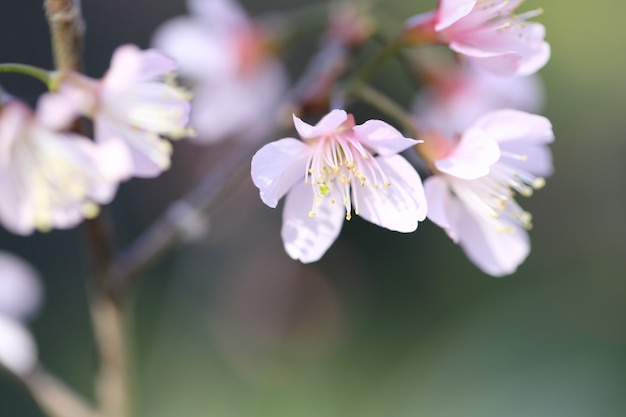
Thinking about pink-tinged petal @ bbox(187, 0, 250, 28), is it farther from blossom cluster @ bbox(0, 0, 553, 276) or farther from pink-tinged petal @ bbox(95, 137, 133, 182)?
pink-tinged petal @ bbox(95, 137, 133, 182)

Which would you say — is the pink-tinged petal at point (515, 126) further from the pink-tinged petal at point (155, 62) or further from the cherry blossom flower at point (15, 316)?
the cherry blossom flower at point (15, 316)

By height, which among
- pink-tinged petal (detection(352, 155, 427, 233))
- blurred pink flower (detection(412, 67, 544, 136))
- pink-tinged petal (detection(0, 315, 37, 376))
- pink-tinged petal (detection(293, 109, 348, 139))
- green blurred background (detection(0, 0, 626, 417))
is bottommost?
green blurred background (detection(0, 0, 626, 417))

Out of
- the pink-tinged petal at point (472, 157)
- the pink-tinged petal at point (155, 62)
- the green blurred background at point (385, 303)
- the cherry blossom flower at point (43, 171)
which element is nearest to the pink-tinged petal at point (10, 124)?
the cherry blossom flower at point (43, 171)

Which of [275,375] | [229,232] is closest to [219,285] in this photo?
[229,232]

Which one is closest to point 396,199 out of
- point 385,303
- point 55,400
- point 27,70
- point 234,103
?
point 27,70

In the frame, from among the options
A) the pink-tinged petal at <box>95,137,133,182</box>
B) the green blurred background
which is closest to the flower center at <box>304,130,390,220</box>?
the pink-tinged petal at <box>95,137,133,182</box>

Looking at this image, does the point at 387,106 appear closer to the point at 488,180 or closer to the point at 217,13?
the point at 488,180

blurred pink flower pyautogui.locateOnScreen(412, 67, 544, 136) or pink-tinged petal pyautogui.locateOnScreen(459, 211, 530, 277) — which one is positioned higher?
pink-tinged petal pyautogui.locateOnScreen(459, 211, 530, 277)

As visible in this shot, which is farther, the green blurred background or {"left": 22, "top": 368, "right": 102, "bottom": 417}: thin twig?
the green blurred background

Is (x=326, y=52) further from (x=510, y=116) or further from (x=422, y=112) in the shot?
(x=510, y=116)
